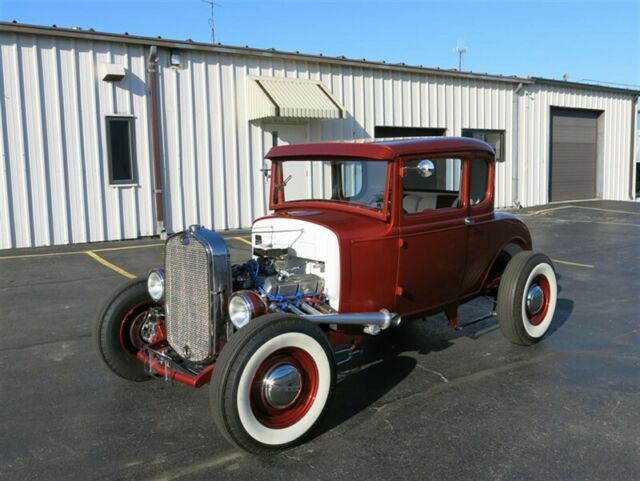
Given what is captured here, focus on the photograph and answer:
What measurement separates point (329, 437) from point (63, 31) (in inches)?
364

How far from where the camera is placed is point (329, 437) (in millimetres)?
3533

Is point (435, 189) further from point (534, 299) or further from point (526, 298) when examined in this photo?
point (534, 299)

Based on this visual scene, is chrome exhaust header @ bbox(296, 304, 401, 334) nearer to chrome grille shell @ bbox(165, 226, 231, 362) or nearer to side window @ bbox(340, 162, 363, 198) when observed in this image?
chrome grille shell @ bbox(165, 226, 231, 362)

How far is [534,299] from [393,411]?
1984 millimetres

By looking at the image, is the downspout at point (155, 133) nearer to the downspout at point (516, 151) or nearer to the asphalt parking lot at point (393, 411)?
the asphalt parking lot at point (393, 411)

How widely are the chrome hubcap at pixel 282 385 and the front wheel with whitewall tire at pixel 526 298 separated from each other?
2.30 meters

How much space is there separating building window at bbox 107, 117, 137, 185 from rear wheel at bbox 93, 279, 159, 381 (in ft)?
23.8

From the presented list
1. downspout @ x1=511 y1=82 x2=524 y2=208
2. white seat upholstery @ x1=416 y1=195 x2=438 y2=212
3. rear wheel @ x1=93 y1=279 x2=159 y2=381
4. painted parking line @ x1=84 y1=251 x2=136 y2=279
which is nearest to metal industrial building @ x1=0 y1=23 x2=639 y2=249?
painted parking line @ x1=84 y1=251 x2=136 y2=279

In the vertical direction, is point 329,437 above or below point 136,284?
below

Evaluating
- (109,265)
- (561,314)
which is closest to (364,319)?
(561,314)

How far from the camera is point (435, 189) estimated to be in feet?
15.9

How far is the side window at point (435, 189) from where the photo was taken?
14.9 ft

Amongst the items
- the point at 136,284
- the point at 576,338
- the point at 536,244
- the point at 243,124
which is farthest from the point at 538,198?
the point at 136,284

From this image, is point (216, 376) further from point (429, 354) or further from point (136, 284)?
point (429, 354)
